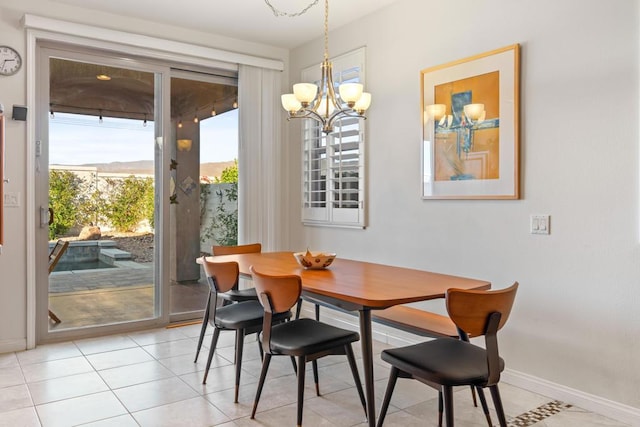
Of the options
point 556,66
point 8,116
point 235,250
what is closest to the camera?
point 556,66

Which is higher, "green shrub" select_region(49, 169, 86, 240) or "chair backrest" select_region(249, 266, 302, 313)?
"green shrub" select_region(49, 169, 86, 240)

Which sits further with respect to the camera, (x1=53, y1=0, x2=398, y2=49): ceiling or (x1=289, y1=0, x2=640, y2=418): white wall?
(x1=53, y1=0, x2=398, y2=49): ceiling

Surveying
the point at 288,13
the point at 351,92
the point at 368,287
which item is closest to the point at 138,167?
the point at 288,13

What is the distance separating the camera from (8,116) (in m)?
3.68

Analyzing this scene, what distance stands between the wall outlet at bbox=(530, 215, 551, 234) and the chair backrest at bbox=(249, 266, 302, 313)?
1.51 metres

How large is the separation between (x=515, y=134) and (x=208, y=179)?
2.90 meters

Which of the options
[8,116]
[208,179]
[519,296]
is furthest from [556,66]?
[8,116]

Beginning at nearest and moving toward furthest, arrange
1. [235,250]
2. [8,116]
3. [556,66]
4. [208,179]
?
[556,66]
[8,116]
[235,250]
[208,179]

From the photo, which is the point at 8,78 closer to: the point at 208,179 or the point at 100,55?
the point at 100,55

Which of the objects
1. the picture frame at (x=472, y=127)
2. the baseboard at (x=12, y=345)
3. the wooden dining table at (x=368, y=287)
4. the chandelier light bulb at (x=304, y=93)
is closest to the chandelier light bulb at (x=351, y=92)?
the chandelier light bulb at (x=304, y=93)

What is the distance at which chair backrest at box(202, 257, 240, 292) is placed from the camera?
2.84 metres

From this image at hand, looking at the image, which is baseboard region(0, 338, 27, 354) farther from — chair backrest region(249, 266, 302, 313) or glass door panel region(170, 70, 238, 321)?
chair backrest region(249, 266, 302, 313)

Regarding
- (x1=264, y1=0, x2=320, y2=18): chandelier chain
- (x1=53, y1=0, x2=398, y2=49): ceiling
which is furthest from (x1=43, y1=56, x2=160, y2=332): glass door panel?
(x1=264, y1=0, x2=320, y2=18): chandelier chain

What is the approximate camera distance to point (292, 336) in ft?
8.23
